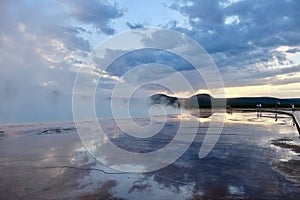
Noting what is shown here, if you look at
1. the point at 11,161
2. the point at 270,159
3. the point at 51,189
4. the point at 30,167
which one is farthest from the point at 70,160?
the point at 270,159

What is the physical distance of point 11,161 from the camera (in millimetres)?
8984

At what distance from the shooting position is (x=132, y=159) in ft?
30.1

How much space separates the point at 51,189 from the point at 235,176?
4277 millimetres

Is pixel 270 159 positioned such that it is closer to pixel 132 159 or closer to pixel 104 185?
pixel 132 159

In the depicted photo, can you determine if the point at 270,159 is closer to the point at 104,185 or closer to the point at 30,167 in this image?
the point at 104,185

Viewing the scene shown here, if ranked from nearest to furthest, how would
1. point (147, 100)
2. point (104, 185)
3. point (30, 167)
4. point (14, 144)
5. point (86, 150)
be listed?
point (104, 185) < point (30, 167) < point (86, 150) < point (14, 144) < point (147, 100)

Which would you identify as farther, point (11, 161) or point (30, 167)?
point (11, 161)

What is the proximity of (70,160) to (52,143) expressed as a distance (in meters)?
3.90

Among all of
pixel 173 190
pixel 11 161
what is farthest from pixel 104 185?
pixel 11 161

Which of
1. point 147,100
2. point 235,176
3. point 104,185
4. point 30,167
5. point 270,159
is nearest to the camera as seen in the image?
point 104,185

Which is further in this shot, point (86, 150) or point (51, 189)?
point (86, 150)

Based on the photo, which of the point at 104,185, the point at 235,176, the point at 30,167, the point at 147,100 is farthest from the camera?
the point at 147,100

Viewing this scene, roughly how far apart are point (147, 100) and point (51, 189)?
210ft

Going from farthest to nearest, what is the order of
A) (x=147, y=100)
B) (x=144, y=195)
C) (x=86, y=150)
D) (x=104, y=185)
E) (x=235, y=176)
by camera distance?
(x=147, y=100)
(x=86, y=150)
(x=235, y=176)
(x=104, y=185)
(x=144, y=195)
